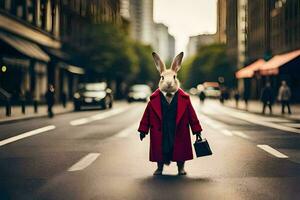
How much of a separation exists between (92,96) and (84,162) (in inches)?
902

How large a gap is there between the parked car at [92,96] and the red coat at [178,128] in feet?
79.2

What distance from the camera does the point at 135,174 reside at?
7.45 meters

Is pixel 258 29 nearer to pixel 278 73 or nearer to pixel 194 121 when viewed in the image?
pixel 278 73

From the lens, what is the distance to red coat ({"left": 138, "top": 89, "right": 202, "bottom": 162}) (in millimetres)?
7195

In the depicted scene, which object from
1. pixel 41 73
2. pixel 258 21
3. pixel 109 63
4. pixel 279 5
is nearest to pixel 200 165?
pixel 41 73

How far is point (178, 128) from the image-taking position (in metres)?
7.24

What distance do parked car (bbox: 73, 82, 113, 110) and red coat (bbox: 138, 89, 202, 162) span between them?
2415 centimetres

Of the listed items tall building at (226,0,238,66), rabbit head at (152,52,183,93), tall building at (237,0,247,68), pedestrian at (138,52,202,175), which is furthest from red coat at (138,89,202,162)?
tall building at (226,0,238,66)

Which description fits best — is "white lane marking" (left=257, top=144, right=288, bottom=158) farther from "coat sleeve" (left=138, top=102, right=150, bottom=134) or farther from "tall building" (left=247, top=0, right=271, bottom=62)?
"tall building" (left=247, top=0, right=271, bottom=62)

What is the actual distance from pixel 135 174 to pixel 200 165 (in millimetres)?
1434

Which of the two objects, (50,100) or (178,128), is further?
(50,100)

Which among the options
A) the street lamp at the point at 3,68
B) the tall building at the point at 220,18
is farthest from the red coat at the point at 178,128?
the tall building at the point at 220,18

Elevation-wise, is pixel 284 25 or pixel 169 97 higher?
pixel 284 25

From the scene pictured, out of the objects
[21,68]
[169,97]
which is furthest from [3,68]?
[169,97]
